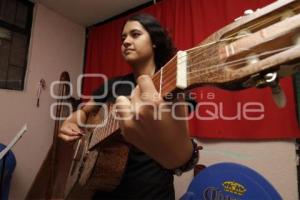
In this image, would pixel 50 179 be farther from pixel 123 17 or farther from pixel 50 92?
pixel 123 17

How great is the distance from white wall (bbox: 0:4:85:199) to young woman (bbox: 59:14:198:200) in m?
1.04

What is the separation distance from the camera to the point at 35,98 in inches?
79.6

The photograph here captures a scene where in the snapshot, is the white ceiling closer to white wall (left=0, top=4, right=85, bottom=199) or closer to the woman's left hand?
white wall (left=0, top=4, right=85, bottom=199)

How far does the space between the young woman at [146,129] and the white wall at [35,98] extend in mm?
1045

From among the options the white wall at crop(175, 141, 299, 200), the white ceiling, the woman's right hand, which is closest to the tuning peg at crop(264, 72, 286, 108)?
the woman's right hand

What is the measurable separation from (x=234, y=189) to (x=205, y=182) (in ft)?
0.47

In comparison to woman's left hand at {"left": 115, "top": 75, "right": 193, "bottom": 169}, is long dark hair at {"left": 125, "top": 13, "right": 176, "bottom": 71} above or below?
above

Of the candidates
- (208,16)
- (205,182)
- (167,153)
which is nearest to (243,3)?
(208,16)

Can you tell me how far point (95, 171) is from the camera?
83 cm

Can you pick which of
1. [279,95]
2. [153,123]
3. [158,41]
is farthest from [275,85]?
[158,41]

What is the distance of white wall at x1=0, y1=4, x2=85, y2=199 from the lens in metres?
1.84

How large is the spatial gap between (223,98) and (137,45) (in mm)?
690

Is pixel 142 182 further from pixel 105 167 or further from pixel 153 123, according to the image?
pixel 153 123

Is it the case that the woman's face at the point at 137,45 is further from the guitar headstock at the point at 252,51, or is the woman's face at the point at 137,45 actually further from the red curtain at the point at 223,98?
the red curtain at the point at 223,98
